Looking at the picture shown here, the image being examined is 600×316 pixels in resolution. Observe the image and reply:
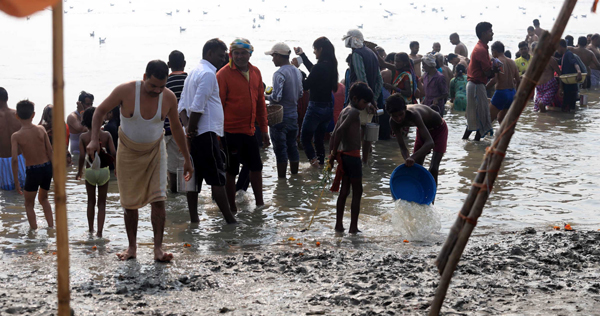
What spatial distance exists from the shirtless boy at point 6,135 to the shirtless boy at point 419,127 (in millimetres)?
4722

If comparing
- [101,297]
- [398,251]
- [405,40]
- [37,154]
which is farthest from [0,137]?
[405,40]

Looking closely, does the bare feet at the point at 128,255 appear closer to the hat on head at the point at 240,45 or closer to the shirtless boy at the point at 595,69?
the hat on head at the point at 240,45

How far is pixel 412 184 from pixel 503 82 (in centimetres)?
547

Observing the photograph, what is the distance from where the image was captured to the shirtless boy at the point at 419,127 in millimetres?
6680

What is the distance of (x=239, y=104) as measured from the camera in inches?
274

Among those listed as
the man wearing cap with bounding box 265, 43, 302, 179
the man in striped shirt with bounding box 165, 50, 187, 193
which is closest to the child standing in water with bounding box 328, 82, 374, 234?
the man in striped shirt with bounding box 165, 50, 187, 193

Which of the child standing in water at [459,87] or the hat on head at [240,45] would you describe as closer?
the hat on head at [240,45]

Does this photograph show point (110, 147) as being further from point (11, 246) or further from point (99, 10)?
point (99, 10)

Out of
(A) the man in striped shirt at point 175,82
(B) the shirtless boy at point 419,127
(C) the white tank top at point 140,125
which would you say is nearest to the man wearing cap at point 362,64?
(B) the shirtless boy at point 419,127

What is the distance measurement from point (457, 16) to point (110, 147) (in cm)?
7641

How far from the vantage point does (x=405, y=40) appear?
46.9 metres

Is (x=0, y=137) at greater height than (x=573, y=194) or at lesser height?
greater

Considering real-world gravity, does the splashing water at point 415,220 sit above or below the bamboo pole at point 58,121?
below

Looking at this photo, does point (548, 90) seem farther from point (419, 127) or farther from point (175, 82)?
point (175, 82)
